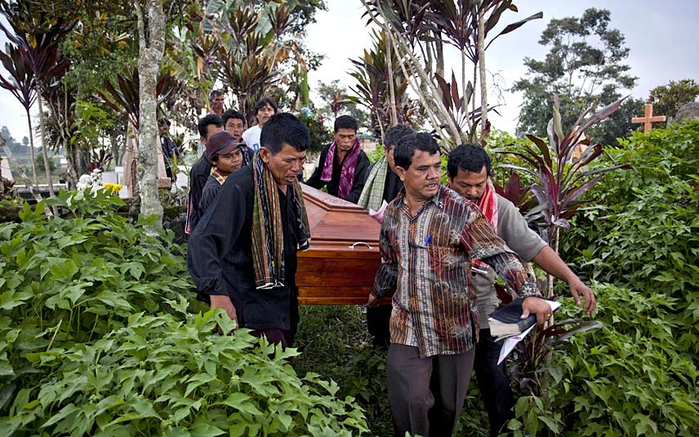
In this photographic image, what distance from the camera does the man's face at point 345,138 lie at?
460 cm

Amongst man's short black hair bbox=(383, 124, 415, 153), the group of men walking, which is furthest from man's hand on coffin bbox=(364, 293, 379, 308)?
man's short black hair bbox=(383, 124, 415, 153)

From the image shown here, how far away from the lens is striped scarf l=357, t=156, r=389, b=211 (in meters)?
3.88

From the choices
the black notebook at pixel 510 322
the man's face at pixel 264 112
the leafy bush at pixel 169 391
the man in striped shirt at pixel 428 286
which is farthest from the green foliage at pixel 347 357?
the man's face at pixel 264 112

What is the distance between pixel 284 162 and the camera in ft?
8.43

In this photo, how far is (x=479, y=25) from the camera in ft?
12.1

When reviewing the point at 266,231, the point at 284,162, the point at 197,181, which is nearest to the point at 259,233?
the point at 266,231

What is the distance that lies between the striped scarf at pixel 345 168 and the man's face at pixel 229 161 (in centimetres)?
121

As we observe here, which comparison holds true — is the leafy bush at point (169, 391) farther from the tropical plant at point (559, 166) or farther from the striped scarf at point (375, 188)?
the striped scarf at point (375, 188)

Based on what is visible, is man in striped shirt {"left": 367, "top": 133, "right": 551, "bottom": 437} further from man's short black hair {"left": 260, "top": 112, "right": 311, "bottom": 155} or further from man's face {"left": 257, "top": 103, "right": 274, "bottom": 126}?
man's face {"left": 257, "top": 103, "right": 274, "bottom": 126}

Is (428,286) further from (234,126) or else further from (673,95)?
(673,95)

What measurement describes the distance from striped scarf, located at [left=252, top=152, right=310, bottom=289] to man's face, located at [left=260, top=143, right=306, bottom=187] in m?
0.03

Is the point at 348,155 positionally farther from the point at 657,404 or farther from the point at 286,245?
the point at 657,404

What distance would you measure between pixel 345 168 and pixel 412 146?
7.03 feet

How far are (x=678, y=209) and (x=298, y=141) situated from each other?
2.33 meters
